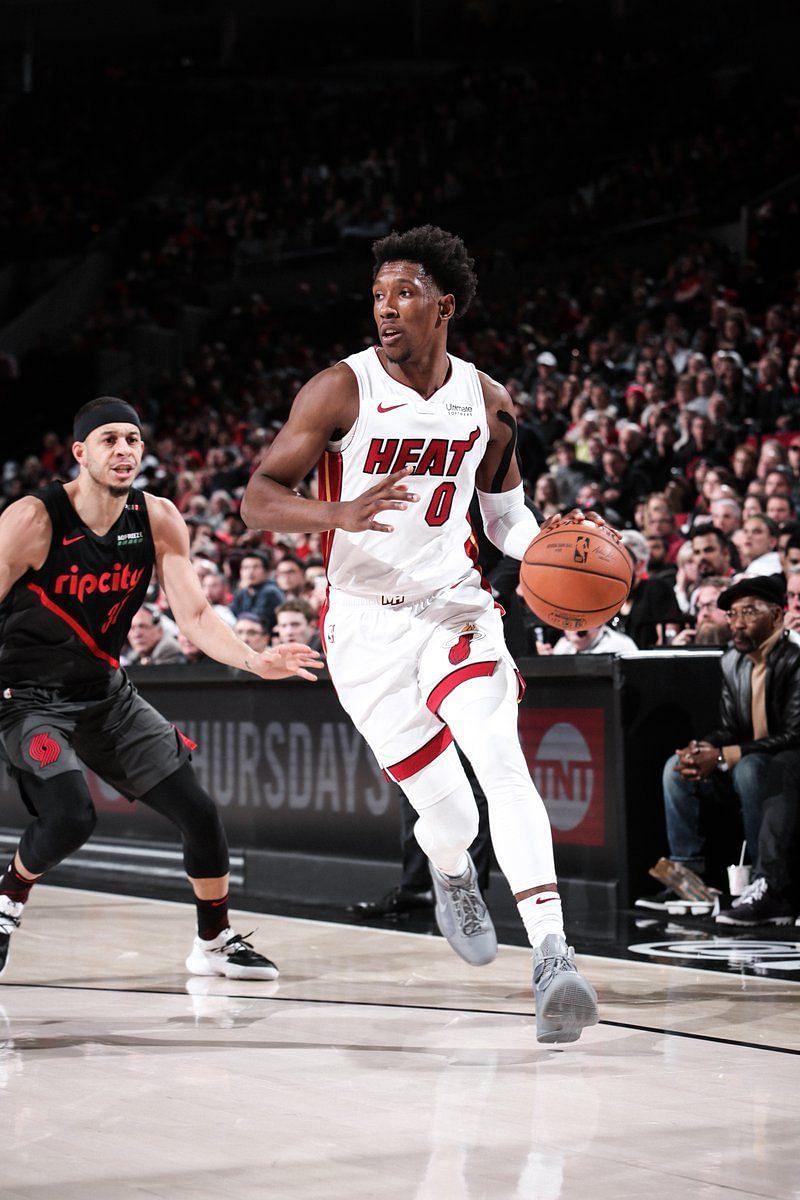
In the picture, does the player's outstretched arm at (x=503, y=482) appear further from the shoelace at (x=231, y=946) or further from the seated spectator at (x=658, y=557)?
the seated spectator at (x=658, y=557)

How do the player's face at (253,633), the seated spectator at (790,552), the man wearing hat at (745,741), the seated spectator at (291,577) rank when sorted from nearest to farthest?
the man wearing hat at (745,741)
the seated spectator at (790,552)
the player's face at (253,633)
the seated spectator at (291,577)

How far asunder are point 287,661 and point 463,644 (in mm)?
594

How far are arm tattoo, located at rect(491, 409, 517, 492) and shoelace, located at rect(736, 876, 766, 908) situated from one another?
7.74ft

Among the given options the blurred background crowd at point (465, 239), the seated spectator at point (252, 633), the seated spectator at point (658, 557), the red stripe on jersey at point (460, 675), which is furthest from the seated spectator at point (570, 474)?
the red stripe on jersey at point (460, 675)

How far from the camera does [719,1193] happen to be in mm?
2756

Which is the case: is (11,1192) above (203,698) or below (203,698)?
below

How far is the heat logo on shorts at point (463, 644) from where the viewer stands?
4.46 meters

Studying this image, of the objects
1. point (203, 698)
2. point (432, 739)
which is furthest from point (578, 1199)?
point (203, 698)

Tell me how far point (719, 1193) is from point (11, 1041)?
7.68 feet

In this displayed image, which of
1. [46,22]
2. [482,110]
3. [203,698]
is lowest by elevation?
[203,698]

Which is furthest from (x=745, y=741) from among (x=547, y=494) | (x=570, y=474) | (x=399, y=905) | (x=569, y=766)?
(x=570, y=474)

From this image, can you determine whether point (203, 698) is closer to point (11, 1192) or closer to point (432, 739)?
point (432, 739)

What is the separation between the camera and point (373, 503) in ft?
13.4

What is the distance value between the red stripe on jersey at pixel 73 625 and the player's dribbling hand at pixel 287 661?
0.75 meters
